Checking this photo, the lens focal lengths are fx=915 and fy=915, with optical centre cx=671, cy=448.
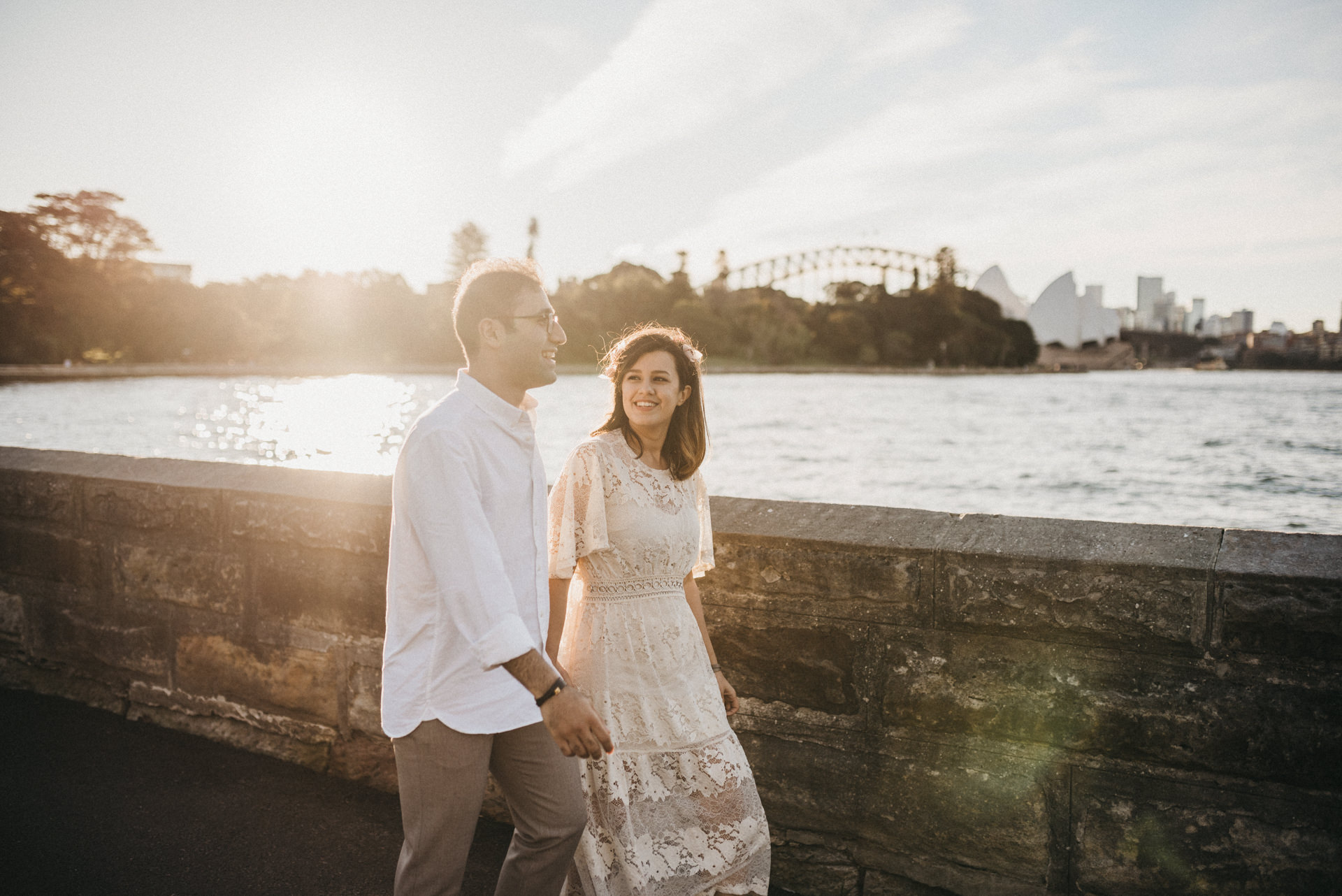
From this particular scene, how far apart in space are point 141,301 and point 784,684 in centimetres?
5333

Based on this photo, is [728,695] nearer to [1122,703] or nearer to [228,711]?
[1122,703]

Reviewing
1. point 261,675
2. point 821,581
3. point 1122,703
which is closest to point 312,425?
point 261,675

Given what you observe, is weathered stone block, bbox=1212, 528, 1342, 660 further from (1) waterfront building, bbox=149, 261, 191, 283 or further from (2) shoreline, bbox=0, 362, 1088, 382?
(1) waterfront building, bbox=149, 261, 191, 283

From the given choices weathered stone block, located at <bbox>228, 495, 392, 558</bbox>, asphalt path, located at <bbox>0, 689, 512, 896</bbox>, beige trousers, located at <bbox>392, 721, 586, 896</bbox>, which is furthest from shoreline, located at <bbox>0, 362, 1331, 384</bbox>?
beige trousers, located at <bbox>392, 721, 586, 896</bbox>

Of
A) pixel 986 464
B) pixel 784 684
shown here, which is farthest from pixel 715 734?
pixel 986 464

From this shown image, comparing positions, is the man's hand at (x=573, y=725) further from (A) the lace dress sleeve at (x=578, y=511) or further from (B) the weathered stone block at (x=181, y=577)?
(B) the weathered stone block at (x=181, y=577)

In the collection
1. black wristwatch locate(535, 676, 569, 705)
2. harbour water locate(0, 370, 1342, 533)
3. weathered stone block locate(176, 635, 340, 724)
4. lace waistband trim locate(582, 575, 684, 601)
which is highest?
lace waistband trim locate(582, 575, 684, 601)

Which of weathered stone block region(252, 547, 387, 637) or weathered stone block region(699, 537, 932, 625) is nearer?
weathered stone block region(699, 537, 932, 625)

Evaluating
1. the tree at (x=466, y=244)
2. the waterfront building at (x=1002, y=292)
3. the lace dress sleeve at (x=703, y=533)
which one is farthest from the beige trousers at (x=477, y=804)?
the waterfront building at (x=1002, y=292)

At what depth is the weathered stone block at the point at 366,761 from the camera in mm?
3207

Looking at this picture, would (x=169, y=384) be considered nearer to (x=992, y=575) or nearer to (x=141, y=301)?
(x=141, y=301)

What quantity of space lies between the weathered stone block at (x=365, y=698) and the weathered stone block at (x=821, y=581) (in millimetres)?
1290

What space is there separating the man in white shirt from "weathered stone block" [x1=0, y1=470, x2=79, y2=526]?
281 centimetres

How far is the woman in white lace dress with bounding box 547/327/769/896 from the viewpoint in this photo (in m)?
2.24
